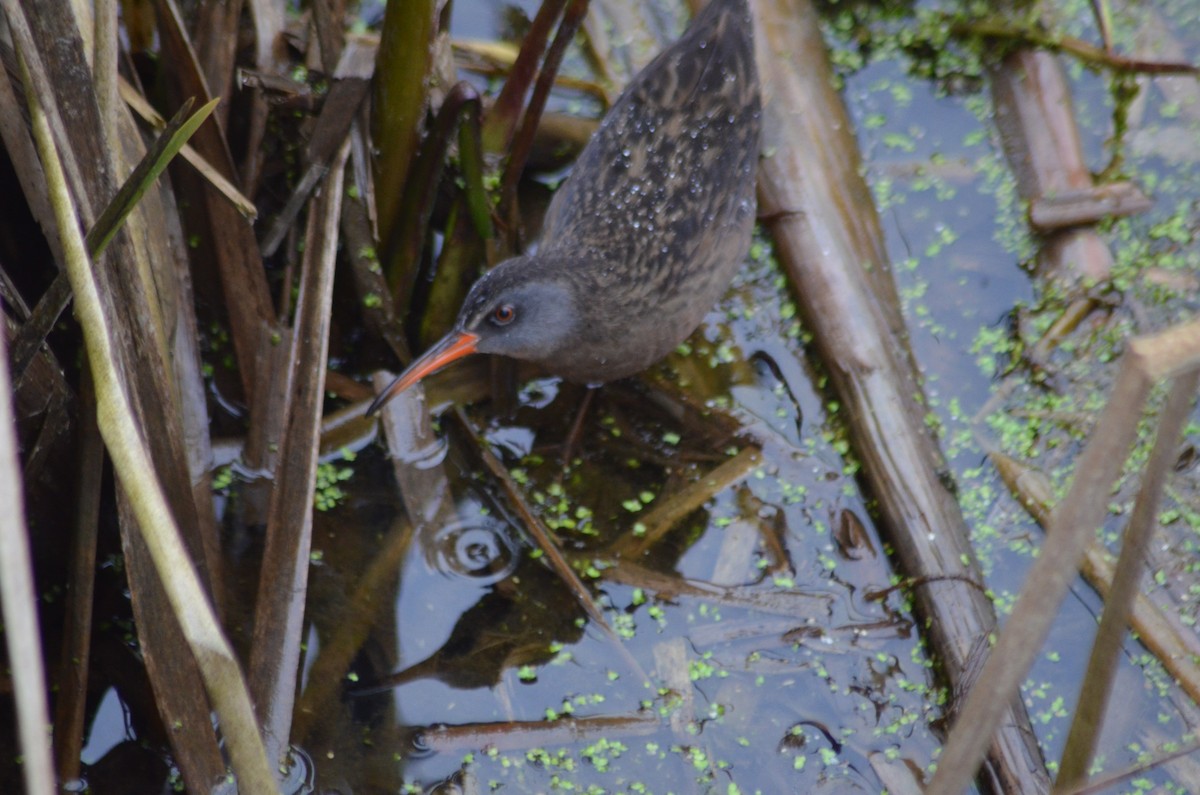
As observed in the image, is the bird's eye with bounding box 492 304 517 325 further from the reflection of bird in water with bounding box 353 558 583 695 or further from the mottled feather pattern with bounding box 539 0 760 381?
the reflection of bird in water with bounding box 353 558 583 695

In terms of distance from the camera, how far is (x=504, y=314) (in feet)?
9.90

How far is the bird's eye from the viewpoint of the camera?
300cm

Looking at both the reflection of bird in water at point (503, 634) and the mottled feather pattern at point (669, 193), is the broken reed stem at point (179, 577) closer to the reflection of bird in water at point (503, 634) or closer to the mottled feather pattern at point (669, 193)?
the reflection of bird in water at point (503, 634)

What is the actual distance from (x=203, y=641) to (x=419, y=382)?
1.83 m

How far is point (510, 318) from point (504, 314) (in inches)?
1.0

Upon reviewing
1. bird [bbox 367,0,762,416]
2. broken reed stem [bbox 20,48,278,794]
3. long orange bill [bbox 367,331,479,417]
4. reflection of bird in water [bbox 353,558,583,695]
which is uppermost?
bird [bbox 367,0,762,416]

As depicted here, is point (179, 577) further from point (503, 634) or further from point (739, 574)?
point (739, 574)

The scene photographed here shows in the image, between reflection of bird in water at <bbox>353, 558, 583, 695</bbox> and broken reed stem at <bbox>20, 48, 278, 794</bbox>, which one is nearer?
broken reed stem at <bbox>20, 48, 278, 794</bbox>

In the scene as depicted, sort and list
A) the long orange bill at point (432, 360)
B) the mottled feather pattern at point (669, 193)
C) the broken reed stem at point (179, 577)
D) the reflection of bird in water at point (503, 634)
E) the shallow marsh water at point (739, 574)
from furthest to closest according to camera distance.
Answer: the mottled feather pattern at point (669, 193) < the long orange bill at point (432, 360) < the reflection of bird in water at point (503, 634) < the shallow marsh water at point (739, 574) < the broken reed stem at point (179, 577)

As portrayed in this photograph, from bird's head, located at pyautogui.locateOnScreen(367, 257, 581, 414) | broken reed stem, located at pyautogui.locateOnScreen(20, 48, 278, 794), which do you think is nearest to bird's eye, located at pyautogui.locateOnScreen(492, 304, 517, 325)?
bird's head, located at pyautogui.locateOnScreen(367, 257, 581, 414)

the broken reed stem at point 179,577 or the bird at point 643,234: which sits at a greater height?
the bird at point 643,234

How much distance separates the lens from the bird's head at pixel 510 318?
299 centimetres

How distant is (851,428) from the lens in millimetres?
3236

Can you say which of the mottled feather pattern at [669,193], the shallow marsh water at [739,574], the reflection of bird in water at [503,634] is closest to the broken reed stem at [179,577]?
the shallow marsh water at [739,574]
